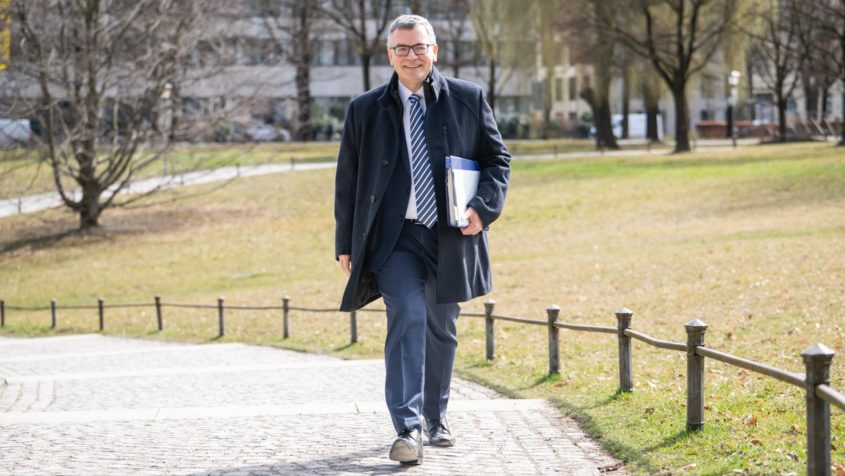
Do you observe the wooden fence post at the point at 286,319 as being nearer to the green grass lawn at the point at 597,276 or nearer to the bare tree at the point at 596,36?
the green grass lawn at the point at 597,276

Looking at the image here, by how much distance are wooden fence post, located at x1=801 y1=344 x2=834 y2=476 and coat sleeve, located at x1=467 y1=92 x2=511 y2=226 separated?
1.95 m

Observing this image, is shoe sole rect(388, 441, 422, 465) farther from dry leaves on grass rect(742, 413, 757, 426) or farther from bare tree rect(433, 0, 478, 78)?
bare tree rect(433, 0, 478, 78)

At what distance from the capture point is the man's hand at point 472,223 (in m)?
6.41

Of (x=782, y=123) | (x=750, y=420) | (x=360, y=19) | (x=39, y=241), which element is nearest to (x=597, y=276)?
(x=750, y=420)

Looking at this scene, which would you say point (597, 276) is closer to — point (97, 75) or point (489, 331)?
point (489, 331)

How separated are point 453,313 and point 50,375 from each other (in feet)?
20.4

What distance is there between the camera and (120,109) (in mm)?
33969

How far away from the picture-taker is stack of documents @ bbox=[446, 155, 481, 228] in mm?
6316

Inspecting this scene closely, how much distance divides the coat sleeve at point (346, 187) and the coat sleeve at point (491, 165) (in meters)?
0.69

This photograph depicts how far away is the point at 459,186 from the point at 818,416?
2179mm

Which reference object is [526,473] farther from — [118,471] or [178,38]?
[178,38]

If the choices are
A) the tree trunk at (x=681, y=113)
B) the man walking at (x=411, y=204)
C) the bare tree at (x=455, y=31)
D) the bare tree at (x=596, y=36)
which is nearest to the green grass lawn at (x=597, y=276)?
the man walking at (x=411, y=204)

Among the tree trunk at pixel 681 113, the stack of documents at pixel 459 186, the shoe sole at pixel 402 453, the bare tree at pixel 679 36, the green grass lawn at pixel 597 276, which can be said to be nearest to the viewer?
the shoe sole at pixel 402 453

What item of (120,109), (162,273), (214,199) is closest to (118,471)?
(162,273)
